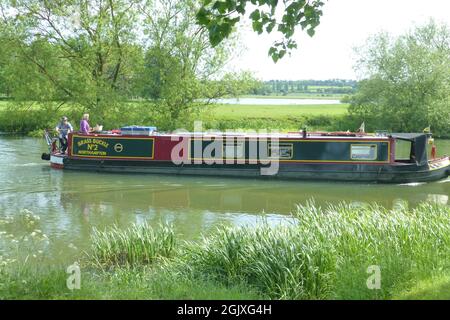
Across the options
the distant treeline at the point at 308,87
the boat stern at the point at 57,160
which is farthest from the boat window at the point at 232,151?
the distant treeline at the point at 308,87

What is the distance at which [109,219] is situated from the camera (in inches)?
492

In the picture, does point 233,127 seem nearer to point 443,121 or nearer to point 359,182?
point 443,121

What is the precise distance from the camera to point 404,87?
36688 millimetres

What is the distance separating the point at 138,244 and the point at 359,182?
429 inches

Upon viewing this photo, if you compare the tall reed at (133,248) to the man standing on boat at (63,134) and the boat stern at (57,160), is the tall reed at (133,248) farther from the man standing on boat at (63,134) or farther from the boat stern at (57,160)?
the man standing on boat at (63,134)

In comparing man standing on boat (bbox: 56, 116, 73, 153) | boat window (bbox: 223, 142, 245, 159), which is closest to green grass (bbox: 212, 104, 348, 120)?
man standing on boat (bbox: 56, 116, 73, 153)

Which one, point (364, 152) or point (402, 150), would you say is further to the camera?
point (402, 150)

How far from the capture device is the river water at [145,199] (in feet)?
37.1

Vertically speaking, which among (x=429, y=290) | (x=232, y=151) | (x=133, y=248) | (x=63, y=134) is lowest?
(x=133, y=248)

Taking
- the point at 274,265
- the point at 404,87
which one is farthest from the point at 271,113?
the point at 274,265

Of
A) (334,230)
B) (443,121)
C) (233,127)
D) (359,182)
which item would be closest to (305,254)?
(334,230)

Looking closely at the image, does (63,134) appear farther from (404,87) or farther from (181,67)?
(404,87)

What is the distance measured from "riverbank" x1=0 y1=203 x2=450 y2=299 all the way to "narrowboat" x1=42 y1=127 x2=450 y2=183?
29.7ft

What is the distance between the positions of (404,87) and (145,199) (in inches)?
1020
